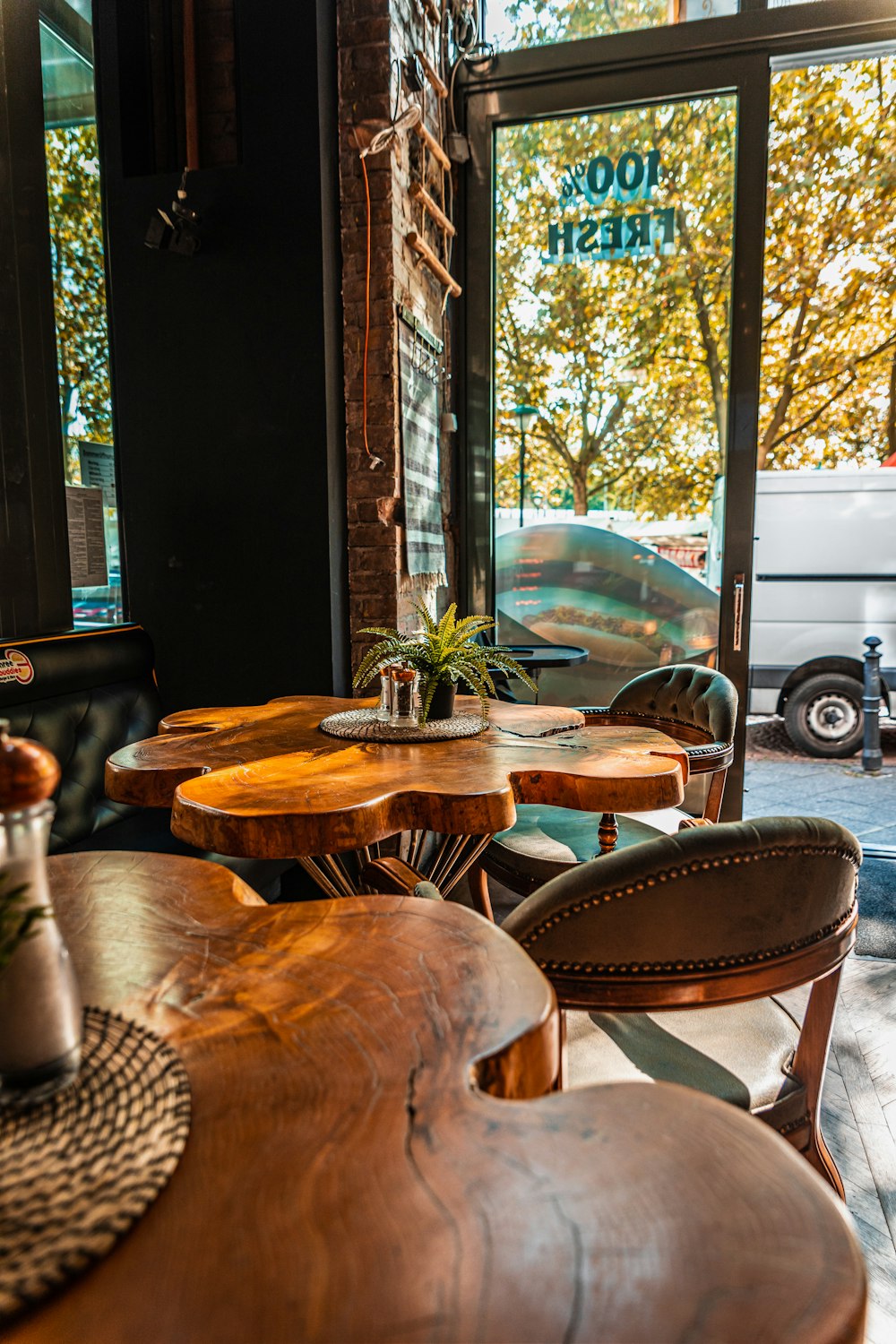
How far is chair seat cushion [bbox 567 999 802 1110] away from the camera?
1.20 metres

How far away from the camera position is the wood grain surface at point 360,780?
1497 millimetres

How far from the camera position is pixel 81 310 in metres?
3.32

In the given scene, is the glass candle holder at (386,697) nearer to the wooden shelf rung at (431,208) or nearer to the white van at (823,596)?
the wooden shelf rung at (431,208)

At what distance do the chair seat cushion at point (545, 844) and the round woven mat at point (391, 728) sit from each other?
0.25 meters

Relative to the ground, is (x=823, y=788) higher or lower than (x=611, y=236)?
lower

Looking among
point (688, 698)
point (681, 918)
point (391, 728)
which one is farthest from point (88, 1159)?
point (688, 698)

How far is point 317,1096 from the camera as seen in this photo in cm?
67

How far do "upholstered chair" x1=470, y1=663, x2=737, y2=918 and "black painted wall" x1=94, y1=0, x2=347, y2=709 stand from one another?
37.0 inches

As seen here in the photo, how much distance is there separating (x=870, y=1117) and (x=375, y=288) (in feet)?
9.27

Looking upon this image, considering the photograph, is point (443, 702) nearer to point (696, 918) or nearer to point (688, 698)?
point (688, 698)

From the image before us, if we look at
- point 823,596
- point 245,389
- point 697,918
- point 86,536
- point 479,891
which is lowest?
point 479,891

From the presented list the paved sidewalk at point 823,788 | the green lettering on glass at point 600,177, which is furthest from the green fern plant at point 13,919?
the paved sidewalk at point 823,788

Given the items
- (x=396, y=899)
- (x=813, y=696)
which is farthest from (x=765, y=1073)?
(x=813, y=696)

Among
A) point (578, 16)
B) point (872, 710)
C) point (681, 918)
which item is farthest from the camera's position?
point (872, 710)
